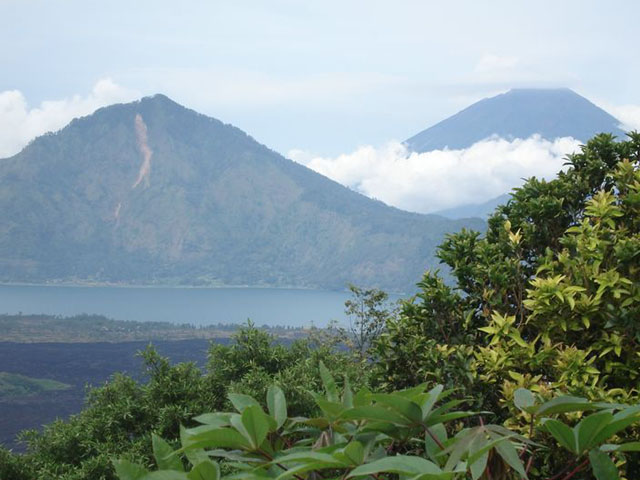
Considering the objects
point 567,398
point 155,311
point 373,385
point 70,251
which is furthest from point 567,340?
point 70,251

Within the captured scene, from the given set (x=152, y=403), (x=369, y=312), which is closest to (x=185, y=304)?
(x=369, y=312)

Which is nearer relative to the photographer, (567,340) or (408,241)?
(567,340)

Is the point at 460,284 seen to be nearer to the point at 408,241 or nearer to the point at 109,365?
the point at 109,365

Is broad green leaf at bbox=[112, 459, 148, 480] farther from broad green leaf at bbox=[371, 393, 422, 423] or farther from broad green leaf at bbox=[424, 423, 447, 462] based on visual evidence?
broad green leaf at bbox=[424, 423, 447, 462]

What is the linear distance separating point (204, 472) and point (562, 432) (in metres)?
0.68

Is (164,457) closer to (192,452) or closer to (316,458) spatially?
(192,452)

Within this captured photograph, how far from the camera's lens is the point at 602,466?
1228 mm

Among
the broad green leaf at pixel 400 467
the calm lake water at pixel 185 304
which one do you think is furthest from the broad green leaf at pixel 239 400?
the calm lake water at pixel 185 304

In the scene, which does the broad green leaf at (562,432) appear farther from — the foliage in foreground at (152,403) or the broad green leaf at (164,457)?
the foliage in foreground at (152,403)

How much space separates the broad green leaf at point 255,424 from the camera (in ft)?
4.31

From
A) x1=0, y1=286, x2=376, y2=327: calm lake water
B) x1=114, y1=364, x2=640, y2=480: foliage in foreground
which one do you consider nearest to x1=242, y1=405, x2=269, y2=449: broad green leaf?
x1=114, y1=364, x2=640, y2=480: foliage in foreground

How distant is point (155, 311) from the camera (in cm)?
14400

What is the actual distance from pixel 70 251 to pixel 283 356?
206 m

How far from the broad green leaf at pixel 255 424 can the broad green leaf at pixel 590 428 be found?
1.99 feet
